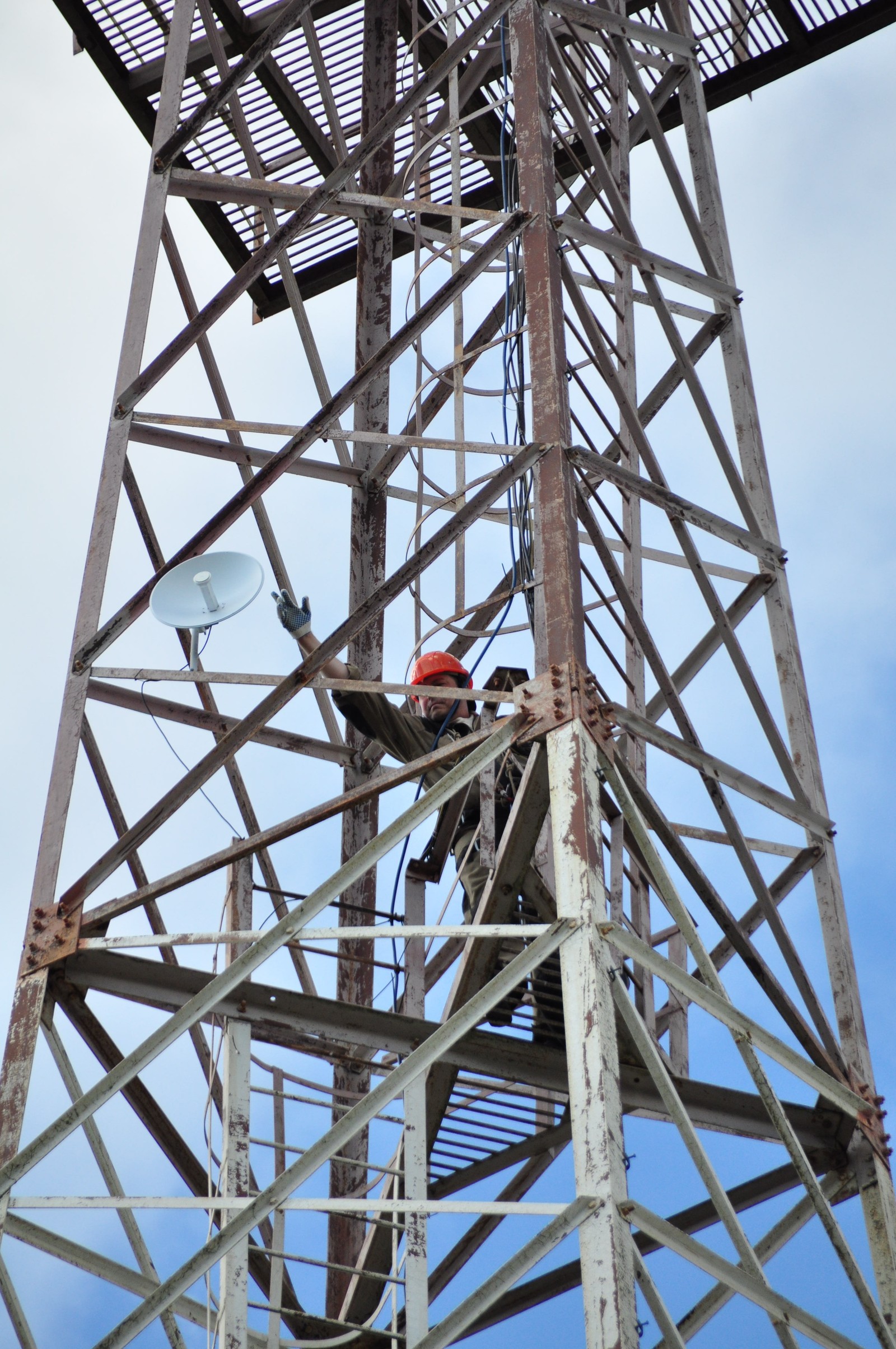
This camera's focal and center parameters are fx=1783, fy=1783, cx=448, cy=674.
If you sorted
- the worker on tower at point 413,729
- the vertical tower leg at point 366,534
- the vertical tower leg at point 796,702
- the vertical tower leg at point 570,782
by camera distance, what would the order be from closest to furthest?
the vertical tower leg at point 570,782 < the vertical tower leg at point 796,702 < the worker on tower at point 413,729 < the vertical tower leg at point 366,534

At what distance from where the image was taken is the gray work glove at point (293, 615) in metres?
11.4

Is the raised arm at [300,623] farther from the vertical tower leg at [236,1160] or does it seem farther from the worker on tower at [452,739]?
the vertical tower leg at [236,1160]

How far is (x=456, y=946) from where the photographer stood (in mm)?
12242

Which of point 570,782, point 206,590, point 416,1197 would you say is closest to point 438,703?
point 206,590

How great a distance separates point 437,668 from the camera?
12.4 meters

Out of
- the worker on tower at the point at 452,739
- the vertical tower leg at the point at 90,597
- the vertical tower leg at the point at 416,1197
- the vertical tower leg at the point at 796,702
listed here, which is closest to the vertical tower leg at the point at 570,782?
the vertical tower leg at the point at 416,1197

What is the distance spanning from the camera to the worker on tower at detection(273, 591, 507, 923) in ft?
36.7

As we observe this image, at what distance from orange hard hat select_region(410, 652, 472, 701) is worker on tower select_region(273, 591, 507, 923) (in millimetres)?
288

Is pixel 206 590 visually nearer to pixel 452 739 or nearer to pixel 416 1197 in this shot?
pixel 452 739

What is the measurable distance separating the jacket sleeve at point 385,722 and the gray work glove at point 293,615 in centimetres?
41

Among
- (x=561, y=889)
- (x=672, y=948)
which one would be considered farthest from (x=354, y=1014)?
(x=672, y=948)

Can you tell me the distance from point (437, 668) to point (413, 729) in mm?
709

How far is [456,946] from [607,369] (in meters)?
4.02

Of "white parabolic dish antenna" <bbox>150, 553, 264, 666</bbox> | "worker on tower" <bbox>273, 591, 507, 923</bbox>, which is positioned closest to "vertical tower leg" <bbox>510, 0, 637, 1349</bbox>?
"worker on tower" <bbox>273, 591, 507, 923</bbox>
